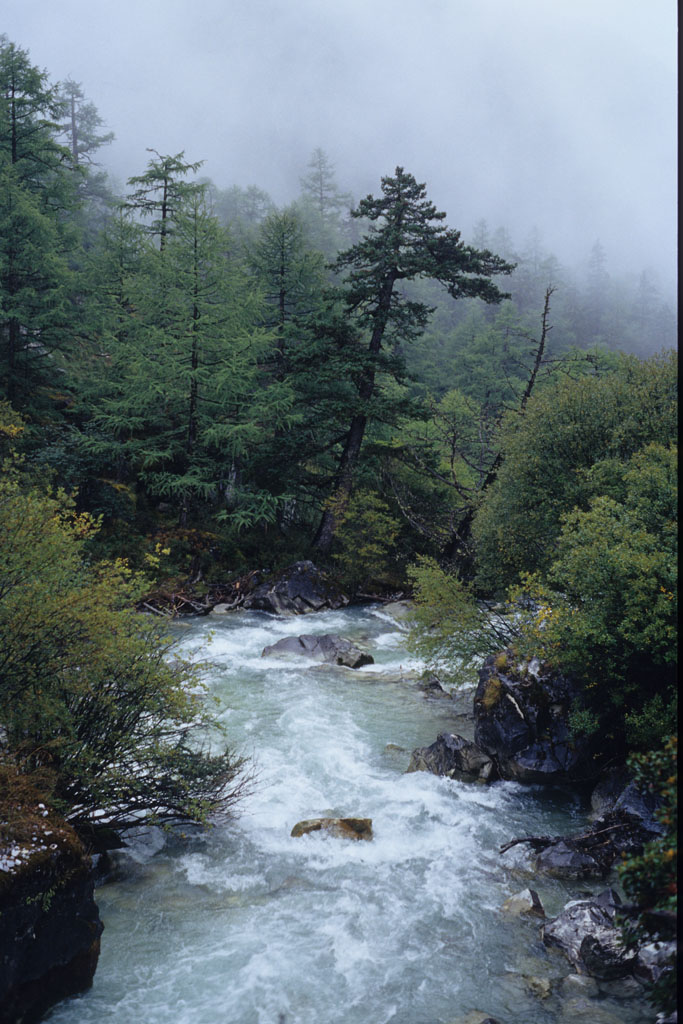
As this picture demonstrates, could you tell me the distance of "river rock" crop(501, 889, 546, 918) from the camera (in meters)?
8.56

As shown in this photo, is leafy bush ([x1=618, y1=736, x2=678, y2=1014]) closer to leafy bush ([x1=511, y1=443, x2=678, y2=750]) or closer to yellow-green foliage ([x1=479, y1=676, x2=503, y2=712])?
leafy bush ([x1=511, y1=443, x2=678, y2=750])

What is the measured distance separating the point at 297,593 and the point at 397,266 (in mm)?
14419

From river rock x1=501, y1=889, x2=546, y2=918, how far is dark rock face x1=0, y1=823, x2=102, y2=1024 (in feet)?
18.9

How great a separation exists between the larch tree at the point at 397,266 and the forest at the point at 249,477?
0.13m

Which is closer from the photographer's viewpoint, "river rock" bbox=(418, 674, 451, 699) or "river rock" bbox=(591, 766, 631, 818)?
"river rock" bbox=(591, 766, 631, 818)

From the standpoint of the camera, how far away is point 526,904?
28.4 ft

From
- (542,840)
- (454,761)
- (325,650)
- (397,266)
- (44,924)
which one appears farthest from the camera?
(397,266)

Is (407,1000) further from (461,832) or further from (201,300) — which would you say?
(201,300)

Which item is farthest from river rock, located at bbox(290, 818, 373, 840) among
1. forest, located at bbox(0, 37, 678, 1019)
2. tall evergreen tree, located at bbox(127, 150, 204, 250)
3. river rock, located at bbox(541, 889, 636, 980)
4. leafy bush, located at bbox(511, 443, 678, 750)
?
tall evergreen tree, located at bbox(127, 150, 204, 250)

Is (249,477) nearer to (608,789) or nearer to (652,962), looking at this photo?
(608,789)

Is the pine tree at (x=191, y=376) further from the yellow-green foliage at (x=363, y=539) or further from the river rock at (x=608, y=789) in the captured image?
the river rock at (x=608, y=789)

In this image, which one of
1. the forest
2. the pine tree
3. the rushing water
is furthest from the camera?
the pine tree

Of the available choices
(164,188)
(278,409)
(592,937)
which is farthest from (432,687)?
(164,188)

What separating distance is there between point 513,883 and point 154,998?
18.1 feet
